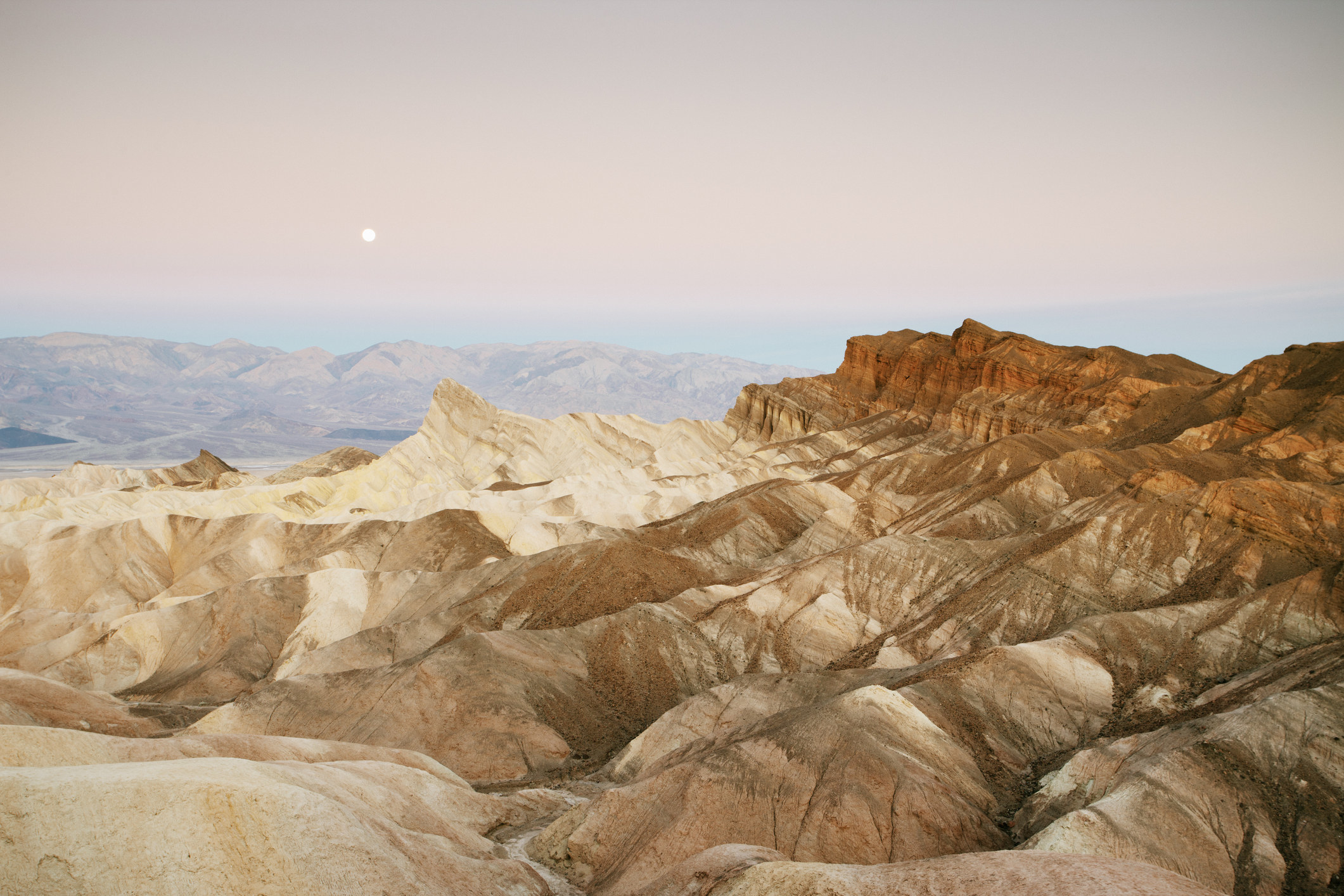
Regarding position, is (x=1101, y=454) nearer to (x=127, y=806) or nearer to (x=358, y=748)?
(x=358, y=748)

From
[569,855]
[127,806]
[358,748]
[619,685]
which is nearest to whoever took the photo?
[127,806]

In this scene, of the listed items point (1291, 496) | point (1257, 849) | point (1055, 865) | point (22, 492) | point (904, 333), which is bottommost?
point (22, 492)

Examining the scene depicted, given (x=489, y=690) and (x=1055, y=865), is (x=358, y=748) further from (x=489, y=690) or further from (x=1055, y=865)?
(x=1055, y=865)

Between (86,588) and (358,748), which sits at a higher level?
(358,748)

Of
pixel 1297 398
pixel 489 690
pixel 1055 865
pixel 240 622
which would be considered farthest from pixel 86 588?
pixel 1297 398

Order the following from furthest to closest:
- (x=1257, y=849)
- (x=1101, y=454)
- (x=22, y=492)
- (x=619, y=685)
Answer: (x=22, y=492)
(x=1101, y=454)
(x=619, y=685)
(x=1257, y=849)

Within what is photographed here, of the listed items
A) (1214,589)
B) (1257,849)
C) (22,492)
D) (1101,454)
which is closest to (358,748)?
(1257,849)

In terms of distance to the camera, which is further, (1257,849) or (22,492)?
(22,492)
